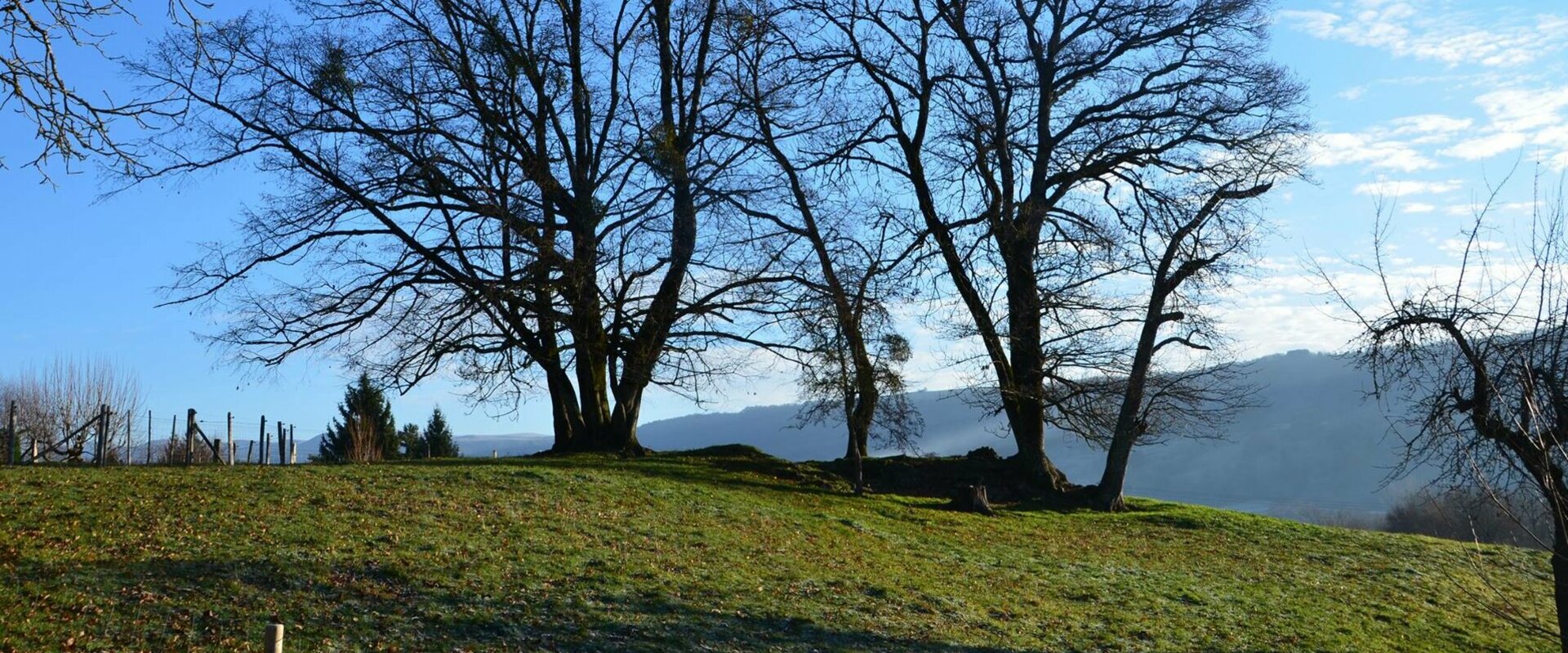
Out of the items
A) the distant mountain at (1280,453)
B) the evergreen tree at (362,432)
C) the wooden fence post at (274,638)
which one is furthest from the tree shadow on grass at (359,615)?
the distant mountain at (1280,453)

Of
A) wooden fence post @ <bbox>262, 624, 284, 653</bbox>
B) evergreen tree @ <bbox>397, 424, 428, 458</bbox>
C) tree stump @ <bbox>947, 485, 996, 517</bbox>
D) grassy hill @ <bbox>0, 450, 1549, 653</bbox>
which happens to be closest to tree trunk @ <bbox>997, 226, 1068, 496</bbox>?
tree stump @ <bbox>947, 485, 996, 517</bbox>

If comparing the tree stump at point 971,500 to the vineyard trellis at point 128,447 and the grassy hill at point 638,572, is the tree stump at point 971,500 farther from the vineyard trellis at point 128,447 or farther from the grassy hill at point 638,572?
the vineyard trellis at point 128,447

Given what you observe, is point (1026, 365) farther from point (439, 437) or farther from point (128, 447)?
point (439, 437)

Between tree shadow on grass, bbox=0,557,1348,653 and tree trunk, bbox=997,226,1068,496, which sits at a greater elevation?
tree trunk, bbox=997,226,1068,496

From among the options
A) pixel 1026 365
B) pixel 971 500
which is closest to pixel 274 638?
pixel 971 500

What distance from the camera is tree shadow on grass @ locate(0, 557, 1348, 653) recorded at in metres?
9.45

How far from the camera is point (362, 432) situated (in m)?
37.6

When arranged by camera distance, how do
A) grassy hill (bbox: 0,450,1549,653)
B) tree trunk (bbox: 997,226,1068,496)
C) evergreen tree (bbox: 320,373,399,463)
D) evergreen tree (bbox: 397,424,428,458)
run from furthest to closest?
evergreen tree (bbox: 397,424,428,458)
evergreen tree (bbox: 320,373,399,463)
tree trunk (bbox: 997,226,1068,496)
grassy hill (bbox: 0,450,1549,653)

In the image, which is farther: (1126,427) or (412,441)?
(412,441)

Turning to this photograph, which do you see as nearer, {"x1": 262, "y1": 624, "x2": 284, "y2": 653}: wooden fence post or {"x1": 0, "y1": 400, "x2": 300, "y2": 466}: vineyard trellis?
{"x1": 262, "y1": 624, "x2": 284, "y2": 653}: wooden fence post

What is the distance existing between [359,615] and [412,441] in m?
43.7

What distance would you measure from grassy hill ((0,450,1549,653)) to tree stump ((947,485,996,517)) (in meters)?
0.80

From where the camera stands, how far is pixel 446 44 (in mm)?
25750

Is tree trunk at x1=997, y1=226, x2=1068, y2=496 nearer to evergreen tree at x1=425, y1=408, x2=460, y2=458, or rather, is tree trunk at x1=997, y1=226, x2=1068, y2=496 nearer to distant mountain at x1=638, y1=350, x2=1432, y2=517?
evergreen tree at x1=425, y1=408, x2=460, y2=458
